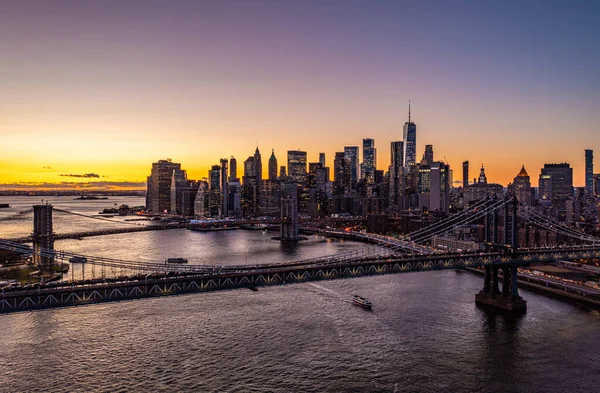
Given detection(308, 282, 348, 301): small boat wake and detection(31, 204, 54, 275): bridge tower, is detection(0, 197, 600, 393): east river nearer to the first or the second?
detection(308, 282, 348, 301): small boat wake

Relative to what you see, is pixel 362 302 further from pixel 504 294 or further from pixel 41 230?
pixel 41 230

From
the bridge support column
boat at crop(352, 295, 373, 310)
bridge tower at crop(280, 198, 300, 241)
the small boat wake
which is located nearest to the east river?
the small boat wake

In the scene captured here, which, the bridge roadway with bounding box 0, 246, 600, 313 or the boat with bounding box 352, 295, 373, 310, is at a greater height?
the bridge roadway with bounding box 0, 246, 600, 313

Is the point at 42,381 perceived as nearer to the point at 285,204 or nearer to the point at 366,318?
the point at 366,318

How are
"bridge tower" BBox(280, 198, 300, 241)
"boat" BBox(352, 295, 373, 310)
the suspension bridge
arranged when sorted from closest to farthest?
the suspension bridge < "boat" BBox(352, 295, 373, 310) < "bridge tower" BBox(280, 198, 300, 241)

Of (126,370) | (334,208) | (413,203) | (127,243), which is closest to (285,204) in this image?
(127,243)

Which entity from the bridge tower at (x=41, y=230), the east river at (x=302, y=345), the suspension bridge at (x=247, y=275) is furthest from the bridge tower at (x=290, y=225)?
the east river at (x=302, y=345)

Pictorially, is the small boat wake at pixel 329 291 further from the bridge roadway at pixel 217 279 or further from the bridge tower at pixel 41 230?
the bridge tower at pixel 41 230

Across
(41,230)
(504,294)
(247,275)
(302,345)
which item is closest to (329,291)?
(247,275)
